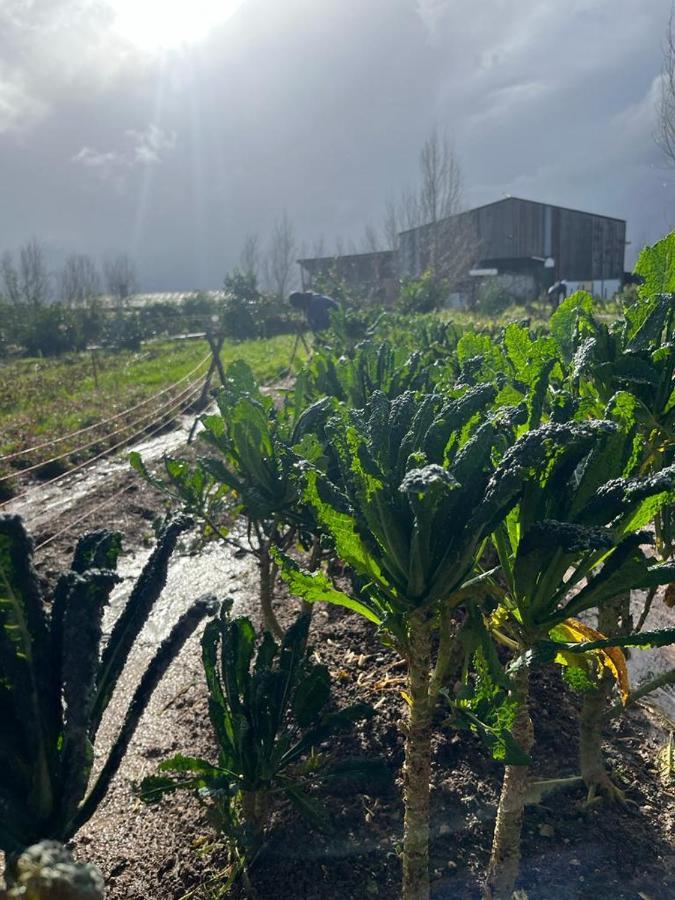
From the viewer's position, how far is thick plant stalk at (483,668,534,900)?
1540 millimetres

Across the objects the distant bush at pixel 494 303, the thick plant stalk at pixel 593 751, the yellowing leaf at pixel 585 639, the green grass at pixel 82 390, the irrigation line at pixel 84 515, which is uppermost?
the distant bush at pixel 494 303

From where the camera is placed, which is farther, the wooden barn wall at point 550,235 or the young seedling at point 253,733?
the wooden barn wall at point 550,235

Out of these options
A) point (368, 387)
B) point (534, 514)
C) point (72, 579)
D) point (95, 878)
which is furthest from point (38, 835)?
point (368, 387)

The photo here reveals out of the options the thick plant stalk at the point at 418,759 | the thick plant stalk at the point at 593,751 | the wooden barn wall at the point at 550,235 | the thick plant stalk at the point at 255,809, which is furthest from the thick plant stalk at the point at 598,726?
the wooden barn wall at the point at 550,235

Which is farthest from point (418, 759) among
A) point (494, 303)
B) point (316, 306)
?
point (494, 303)

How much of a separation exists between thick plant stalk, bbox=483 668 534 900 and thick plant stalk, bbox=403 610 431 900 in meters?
0.21

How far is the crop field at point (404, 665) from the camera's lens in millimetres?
1308

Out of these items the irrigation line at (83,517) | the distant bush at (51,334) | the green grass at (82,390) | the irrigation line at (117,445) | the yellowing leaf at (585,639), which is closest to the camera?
the yellowing leaf at (585,639)

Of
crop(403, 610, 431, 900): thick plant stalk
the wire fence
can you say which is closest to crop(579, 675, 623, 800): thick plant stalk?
crop(403, 610, 431, 900): thick plant stalk

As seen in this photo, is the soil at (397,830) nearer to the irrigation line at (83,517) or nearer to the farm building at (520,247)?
the irrigation line at (83,517)

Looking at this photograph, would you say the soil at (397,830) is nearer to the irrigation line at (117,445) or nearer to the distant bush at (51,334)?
the irrigation line at (117,445)

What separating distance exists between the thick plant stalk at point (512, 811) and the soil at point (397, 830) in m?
0.22

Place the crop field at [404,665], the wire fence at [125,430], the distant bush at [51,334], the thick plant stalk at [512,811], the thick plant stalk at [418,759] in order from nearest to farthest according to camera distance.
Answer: the crop field at [404,665] → the thick plant stalk at [418,759] → the thick plant stalk at [512,811] → the wire fence at [125,430] → the distant bush at [51,334]

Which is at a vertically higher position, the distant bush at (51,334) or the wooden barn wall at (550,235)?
the wooden barn wall at (550,235)
